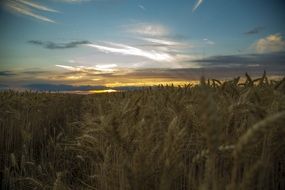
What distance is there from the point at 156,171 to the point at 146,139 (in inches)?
10.9

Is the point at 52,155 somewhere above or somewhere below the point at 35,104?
below

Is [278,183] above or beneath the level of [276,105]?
beneath

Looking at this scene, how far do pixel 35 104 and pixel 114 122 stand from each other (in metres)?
6.29

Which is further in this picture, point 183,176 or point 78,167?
point 78,167

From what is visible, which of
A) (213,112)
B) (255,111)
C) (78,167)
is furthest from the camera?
(78,167)

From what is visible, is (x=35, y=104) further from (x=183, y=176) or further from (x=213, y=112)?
(x=213, y=112)

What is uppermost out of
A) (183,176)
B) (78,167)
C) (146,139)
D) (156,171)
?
(146,139)

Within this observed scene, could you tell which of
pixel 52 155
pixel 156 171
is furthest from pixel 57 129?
pixel 156 171

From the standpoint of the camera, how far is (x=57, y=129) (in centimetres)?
849

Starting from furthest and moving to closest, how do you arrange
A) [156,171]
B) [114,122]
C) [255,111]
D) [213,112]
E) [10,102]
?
[10,102] → [156,171] → [114,122] → [255,111] → [213,112]

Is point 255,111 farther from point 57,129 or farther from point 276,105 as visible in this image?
point 57,129

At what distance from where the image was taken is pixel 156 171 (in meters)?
2.55

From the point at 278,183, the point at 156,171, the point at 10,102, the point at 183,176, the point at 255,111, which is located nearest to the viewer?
the point at 255,111

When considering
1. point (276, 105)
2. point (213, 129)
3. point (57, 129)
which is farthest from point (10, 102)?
point (213, 129)
